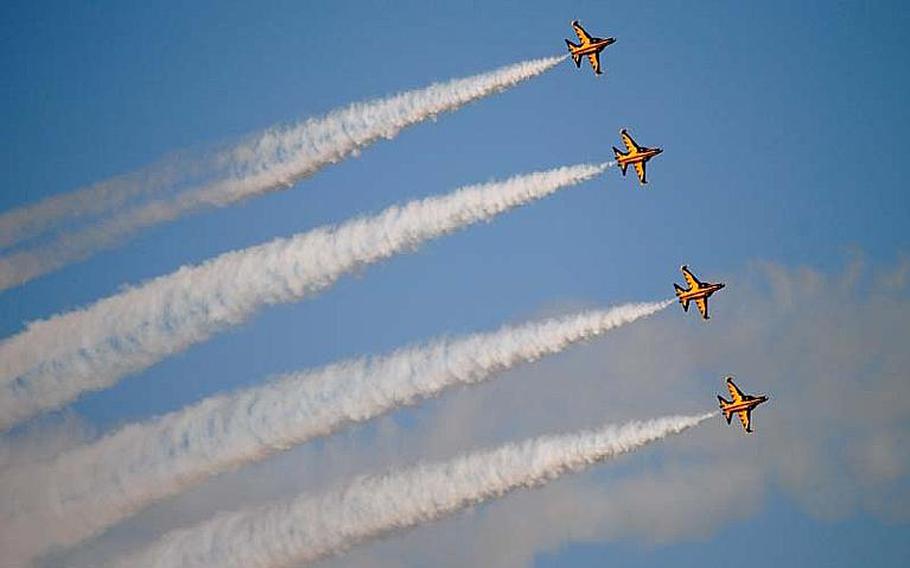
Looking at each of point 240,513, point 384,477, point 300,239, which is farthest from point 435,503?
point 300,239

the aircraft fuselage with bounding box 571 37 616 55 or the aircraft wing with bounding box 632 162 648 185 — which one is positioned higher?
the aircraft fuselage with bounding box 571 37 616 55

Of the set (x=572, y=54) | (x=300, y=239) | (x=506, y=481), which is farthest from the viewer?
(x=572, y=54)

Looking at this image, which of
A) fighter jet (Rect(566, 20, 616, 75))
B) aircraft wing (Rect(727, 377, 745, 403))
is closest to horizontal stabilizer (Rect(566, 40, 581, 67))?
fighter jet (Rect(566, 20, 616, 75))

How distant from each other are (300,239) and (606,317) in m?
11.7

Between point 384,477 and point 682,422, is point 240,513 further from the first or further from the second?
point 682,422

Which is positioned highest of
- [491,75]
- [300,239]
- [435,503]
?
[491,75]

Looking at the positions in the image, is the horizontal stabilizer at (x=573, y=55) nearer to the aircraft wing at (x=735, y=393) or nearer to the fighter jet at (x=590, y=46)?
the fighter jet at (x=590, y=46)

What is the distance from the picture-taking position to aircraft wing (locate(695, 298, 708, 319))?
6762 cm

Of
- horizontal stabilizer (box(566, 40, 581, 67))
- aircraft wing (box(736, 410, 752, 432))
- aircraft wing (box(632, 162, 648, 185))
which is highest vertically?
horizontal stabilizer (box(566, 40, 581, 67))

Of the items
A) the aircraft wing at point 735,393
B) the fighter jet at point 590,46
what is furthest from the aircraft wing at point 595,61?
the aircraft wing at point 735,393

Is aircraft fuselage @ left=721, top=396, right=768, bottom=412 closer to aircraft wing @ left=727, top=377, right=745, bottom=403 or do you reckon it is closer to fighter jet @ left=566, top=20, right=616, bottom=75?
aircraft wing @ left=727, top=377, right=745, bottom=403

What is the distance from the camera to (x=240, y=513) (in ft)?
199

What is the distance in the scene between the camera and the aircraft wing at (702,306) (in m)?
67.6

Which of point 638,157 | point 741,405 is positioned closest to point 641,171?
point 638,157
